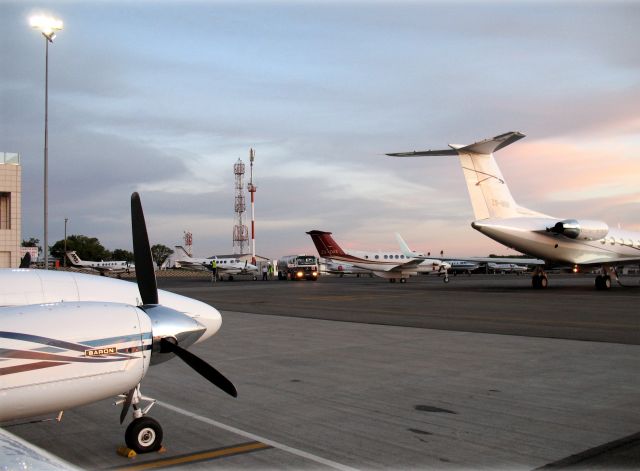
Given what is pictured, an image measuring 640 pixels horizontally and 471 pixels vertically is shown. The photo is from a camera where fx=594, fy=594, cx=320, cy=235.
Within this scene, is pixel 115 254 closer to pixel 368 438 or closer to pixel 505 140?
pixel 505 140

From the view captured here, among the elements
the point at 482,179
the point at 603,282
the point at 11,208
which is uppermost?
the point at 482,179

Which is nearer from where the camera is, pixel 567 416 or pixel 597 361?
pixel 567 416

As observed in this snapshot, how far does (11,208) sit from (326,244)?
31967 millimetres

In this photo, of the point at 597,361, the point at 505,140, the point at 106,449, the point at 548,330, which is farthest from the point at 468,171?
the point at 106,449

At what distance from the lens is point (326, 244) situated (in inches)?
2579

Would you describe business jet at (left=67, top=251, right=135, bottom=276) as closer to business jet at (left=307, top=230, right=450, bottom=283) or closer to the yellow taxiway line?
business jet at (left=307, top=230, right=450, bottom=283)

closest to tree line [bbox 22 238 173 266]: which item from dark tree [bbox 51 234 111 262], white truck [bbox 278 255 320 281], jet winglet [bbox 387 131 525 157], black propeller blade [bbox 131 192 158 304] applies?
dark tree [bbox 51 234 111 262]

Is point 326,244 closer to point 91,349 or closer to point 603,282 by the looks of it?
point 603,282

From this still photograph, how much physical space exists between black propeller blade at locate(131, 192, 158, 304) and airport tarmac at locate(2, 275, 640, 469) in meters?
1.73

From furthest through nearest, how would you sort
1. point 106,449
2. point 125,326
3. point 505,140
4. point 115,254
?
1. point 115,254
2. point 505,140
3. point 106,449
4. point 125,326

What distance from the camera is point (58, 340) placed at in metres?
5.45

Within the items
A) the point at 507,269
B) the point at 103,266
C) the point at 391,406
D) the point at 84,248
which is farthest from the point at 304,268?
the point at 84,248

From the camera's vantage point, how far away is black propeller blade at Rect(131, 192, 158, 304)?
268 inches

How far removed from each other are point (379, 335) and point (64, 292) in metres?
10.4
